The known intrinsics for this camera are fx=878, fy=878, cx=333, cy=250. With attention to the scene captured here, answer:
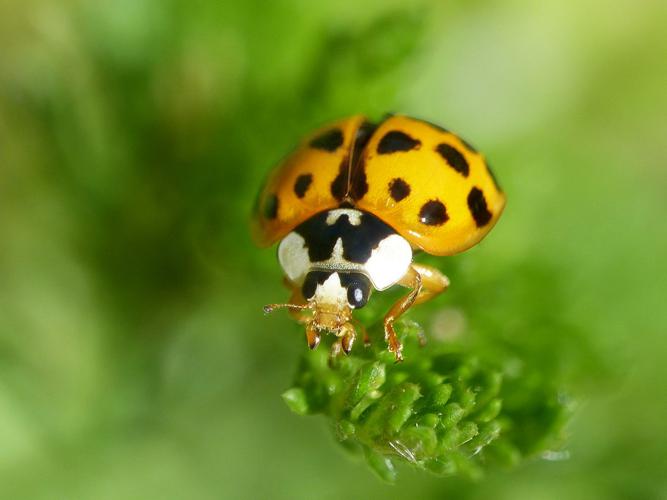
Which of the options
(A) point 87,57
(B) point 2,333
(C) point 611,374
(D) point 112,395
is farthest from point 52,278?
(C) point 611,374

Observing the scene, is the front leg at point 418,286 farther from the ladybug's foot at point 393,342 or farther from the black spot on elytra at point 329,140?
the black spot on elytra at point 329,140

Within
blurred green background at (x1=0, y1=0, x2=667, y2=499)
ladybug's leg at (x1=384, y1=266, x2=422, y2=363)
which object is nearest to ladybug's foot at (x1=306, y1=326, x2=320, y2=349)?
ladybug's leg at (x1=384, y1=266, x2=422, y2=363)

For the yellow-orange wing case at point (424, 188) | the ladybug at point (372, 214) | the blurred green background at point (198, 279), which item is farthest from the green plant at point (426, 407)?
the blurred green background at point (198, 279)

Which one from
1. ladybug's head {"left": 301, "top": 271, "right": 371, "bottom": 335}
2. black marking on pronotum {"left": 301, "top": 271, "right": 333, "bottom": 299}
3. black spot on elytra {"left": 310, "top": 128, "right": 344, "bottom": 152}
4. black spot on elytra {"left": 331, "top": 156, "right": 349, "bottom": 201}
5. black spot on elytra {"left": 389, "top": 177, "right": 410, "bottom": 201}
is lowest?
ladybug's head {"left": 301, "top": 271, "right": 371, "bottom": 335}

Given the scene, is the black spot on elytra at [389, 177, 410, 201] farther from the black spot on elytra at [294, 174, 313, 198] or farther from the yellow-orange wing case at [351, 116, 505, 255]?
the black spot on elytra at [294, 174, 313, 198]

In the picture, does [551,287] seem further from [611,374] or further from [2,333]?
[2,333]

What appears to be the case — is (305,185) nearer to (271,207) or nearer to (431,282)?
(271,207)
